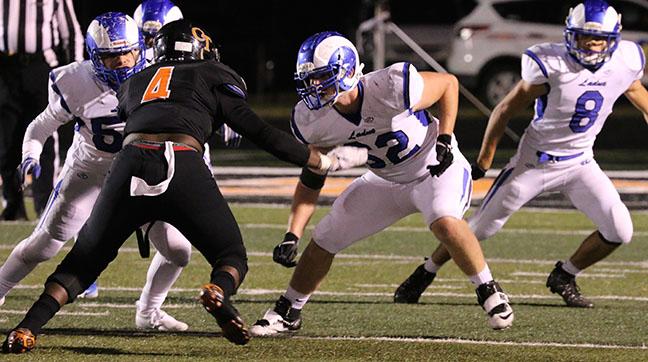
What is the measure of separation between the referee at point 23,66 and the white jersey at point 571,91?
3313mm

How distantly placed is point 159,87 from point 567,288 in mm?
2297

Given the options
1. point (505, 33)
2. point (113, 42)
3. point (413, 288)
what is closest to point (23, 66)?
point (413, 288)

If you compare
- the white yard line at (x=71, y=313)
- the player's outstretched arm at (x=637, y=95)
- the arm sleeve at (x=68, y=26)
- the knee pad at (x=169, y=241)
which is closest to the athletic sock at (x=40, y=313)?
the knee pad at (x=169, y=241)

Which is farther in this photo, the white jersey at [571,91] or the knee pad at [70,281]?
the white jersey at [571,91]

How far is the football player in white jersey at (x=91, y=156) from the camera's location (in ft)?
18.0

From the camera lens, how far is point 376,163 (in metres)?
5.55

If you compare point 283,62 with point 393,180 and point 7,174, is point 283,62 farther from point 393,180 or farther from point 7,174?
point 393,180

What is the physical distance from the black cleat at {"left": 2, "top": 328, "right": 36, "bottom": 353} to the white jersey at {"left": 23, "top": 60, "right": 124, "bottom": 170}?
0.93 meters

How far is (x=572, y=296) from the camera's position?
20.8 ft

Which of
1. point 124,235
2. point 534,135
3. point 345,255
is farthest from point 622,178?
point 124,235

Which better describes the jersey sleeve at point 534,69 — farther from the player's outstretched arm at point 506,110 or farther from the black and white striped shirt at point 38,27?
the black and white striped shirt at point 38,27

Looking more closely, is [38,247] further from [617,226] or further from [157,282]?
[617,226]

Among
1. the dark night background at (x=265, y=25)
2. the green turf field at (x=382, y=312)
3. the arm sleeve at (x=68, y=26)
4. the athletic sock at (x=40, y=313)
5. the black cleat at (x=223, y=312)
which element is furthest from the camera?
the dark night background at (x=265, y=25)

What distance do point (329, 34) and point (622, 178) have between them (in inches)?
262
